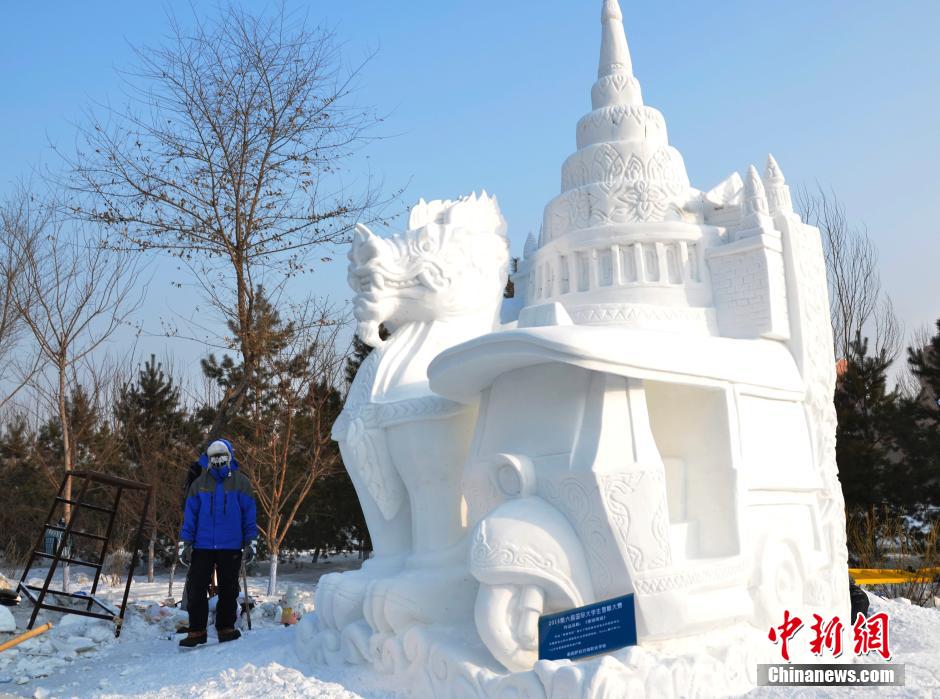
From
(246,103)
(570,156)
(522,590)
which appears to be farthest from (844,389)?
(522,590)

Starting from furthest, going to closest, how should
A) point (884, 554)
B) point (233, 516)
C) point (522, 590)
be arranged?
point (884, 554), point (233, 516), point (522, 590)

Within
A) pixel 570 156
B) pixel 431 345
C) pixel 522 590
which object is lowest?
pixel 522 590

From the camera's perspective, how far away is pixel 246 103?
823cm

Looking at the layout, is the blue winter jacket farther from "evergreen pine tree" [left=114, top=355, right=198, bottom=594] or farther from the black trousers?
"evergreen pine tree" [left=114, top=355, right=198, bottom=594]

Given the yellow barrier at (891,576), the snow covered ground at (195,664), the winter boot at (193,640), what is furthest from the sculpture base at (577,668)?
the yellow barrier at (891,576)

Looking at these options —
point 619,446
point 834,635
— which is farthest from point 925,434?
point 619,446

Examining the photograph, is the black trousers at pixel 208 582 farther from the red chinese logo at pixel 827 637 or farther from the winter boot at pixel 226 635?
the red chinese logo at pixel 827 637

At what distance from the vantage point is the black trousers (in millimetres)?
5086

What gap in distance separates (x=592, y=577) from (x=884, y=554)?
9.20 metres

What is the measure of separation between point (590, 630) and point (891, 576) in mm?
5893

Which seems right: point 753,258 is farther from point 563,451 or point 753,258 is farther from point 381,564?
point 381,564

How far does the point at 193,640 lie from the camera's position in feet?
16.8

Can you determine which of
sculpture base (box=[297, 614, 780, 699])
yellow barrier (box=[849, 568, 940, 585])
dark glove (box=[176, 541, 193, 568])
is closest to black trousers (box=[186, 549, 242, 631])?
dark glove (box=[176, 541, 193, 568])

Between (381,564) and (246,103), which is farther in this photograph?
(246,103)
